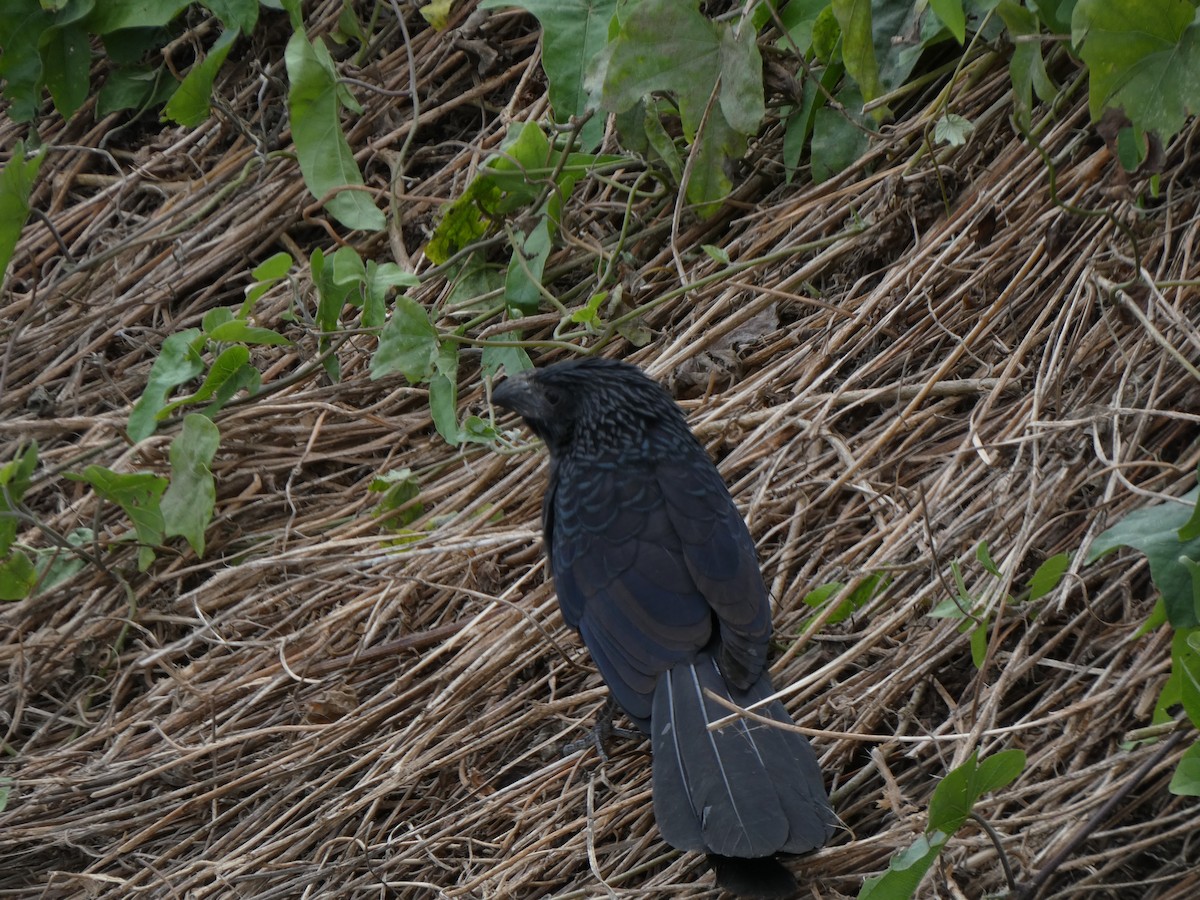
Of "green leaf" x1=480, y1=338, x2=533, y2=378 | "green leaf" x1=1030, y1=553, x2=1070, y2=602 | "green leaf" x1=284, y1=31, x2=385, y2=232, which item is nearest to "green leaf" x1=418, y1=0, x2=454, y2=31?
"green leaf" x1=284, y1=31, x2=385, y2=232

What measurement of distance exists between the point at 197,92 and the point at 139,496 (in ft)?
5.13

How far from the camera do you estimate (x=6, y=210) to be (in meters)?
4.18

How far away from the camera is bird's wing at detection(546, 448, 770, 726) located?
2941 millimetres

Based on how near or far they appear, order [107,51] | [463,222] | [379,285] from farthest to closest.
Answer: [107,51] → [463,222] → [379,285]

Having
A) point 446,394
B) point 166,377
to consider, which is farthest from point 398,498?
point 166,377

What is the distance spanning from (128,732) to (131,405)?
1.24m

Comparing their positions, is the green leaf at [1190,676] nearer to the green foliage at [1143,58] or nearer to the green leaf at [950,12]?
the green foliage at [1143,58]

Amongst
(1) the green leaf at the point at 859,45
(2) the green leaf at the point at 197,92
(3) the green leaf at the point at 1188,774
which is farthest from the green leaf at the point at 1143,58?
(2) the green leaf at the point at 197,92

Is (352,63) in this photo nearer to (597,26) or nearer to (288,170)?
(288,170)

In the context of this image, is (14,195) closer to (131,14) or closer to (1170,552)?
(131,14)

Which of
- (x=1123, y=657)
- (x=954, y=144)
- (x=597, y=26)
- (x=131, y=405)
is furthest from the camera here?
(x=131, y=405)

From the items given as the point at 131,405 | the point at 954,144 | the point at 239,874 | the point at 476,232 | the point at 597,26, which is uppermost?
the point at 597,26

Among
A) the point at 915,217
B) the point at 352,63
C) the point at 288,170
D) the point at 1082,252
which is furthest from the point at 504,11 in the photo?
the point at 1082,252

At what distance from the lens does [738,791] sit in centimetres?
251
